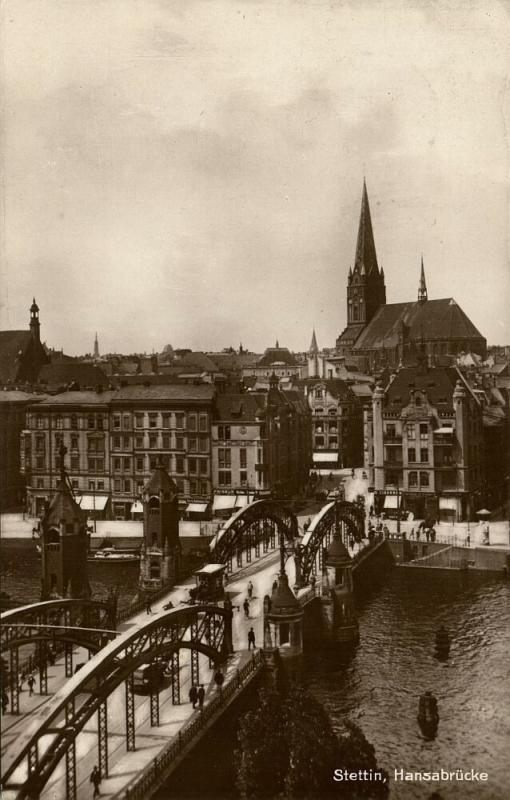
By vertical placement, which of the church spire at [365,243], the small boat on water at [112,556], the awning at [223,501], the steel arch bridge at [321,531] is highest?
the church spire at [365,243]

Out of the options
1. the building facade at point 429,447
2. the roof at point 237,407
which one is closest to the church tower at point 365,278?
the building facade at point 429,447

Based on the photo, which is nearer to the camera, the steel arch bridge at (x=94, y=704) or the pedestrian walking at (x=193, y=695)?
the steel arch bridge at (x=94, y=704)

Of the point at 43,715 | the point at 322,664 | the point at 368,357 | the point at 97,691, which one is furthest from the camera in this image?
the point at 368,357

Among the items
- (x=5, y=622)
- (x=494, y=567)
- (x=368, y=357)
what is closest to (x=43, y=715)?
(x=5, y=622)

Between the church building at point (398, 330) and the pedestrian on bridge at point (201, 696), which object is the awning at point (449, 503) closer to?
the church building at point (398, 330)

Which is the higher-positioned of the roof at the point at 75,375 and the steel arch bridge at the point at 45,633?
the roof at the point at 75,375

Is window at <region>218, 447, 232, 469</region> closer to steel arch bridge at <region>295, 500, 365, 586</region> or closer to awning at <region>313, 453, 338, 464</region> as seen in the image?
steel arch bridge at <region>295, 500, 365, 586</region>

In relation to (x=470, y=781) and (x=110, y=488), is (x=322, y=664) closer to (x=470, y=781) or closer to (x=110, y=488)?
(x=470, y=781)

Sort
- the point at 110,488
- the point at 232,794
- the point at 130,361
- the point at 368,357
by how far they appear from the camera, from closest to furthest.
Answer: the point at 232,794, the point at 110,488, the point at 130,361, the point at 368,357
